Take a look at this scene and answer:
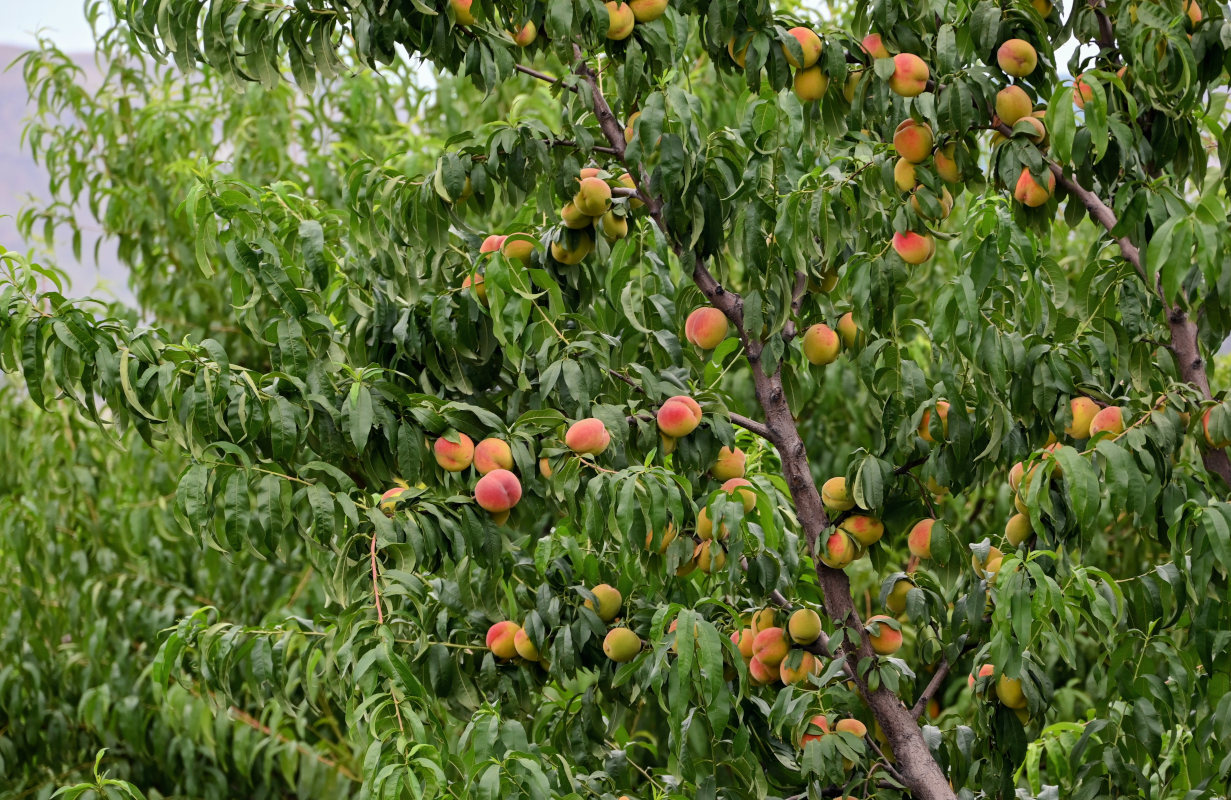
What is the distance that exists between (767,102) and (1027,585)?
2.47ft

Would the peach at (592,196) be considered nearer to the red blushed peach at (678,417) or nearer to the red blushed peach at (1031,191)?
the red blushed peach at (678,417)

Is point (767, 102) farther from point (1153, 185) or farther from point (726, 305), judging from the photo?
point (1153, 185)

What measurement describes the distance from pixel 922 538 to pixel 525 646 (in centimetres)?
55

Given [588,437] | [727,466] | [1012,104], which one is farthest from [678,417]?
[1012,104]

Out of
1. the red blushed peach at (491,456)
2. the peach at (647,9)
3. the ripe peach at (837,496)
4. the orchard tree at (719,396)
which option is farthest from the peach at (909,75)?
the red blushed peach at (491,456)

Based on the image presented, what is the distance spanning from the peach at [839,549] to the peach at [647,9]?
0.70 meters

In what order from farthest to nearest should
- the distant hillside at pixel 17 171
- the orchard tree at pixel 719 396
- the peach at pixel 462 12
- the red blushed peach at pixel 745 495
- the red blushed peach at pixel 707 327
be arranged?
the distant hillside at pixel 17 171, the red blushed peach at pixel 707 327, the peach at pixel 462 12, the red blushed peach at pixel 745 495, the orchard tree at pixel 719 396

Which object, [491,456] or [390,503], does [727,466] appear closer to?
[491,456]

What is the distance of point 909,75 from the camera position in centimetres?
161

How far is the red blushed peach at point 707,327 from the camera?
178 cm

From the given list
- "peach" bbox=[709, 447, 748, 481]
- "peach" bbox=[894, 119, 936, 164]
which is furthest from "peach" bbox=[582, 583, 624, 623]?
"peach" bbox=[894, 119, 936, 164]

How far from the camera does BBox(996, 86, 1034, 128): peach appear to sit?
1574 millimetres

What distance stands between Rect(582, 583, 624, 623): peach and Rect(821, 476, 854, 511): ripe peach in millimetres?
318

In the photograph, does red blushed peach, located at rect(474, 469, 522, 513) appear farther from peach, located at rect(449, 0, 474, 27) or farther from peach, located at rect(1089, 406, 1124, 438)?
peach, located at rect(1089, 406, 1124, 438)
